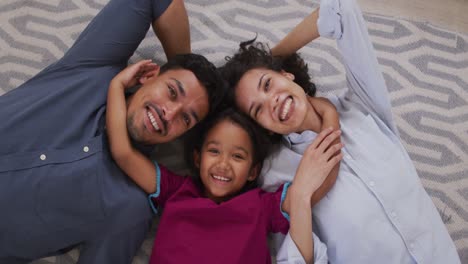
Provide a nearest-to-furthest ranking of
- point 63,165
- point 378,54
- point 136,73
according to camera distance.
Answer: point 63,165
point 136,73
point 378,54

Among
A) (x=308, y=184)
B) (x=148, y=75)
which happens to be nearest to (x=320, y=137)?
(x=308, y=184)

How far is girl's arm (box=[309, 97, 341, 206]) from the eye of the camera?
110 cm

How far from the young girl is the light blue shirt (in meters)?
0.06

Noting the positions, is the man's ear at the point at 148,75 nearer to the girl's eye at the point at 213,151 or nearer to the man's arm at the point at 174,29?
the man's arm at the point at 174,29

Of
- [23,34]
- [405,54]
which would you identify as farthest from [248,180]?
[23,34]

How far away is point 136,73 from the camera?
1159mm

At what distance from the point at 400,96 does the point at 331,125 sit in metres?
0.41

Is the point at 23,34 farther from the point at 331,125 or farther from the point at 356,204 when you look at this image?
the point at 356,204

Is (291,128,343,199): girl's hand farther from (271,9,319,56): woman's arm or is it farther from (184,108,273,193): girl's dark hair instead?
(271,9,319,56): woman's arm

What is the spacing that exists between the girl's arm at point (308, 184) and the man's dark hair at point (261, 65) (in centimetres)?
23

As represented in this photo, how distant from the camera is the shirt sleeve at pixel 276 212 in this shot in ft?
3.67

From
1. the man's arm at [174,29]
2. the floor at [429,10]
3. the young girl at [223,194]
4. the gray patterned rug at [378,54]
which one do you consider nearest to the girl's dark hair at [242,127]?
the young girl at [223,194]

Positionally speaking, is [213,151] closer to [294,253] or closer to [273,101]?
A: [273,101]

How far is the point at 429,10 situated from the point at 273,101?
0.81 metres
